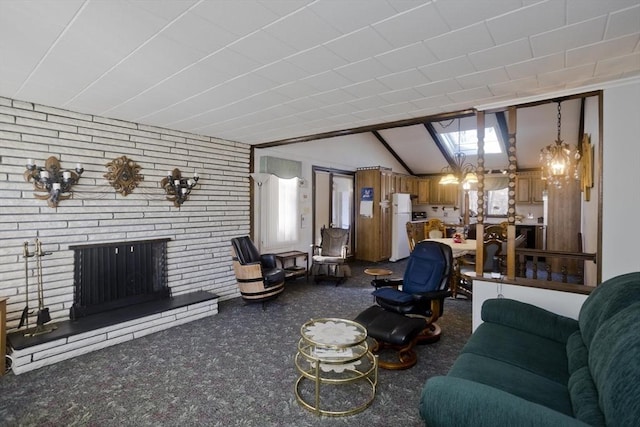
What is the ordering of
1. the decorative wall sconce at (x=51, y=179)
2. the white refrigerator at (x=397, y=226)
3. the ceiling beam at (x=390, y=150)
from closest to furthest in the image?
the decorative wall sconce at (x=51, y=179) → the white refrigerator at (x=397, y=226) → the ceiling beam at (x=390, y=150)

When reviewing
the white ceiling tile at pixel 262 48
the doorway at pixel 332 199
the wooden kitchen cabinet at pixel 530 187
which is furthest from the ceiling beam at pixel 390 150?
the white ceiling tile at pixel 262 48

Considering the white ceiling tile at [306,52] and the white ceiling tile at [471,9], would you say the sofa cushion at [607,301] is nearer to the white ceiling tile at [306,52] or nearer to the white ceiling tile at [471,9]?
the white ceiling tile at [306,52]

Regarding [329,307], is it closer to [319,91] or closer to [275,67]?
[319,91]

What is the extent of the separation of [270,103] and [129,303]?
2984 millimetres

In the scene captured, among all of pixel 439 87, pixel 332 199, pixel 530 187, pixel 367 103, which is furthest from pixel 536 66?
pixel 530 187

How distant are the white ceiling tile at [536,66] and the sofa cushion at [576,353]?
1.87 meters

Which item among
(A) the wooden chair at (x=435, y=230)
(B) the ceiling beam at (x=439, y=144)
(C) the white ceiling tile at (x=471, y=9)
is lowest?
(A) the wooden chair at (x=435, y=230)

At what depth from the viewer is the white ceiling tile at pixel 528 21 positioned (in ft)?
5.23

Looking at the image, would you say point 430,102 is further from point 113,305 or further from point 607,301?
point 113,305

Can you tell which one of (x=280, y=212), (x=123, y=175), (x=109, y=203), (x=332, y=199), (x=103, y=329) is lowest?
(x=103, y=329)

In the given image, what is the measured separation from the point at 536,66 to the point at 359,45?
4.39ft

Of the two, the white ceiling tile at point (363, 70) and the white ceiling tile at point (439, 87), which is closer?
the white ceiling tile at point (363, 70)

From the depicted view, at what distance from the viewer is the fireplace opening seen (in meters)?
3.54

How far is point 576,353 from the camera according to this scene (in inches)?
74.5
